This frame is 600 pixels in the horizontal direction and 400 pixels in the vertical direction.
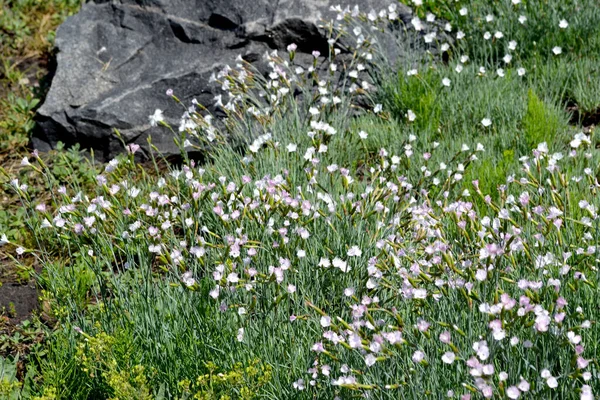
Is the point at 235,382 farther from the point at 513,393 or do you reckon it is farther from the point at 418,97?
the point at 418,97

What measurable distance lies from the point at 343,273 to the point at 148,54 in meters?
2.93

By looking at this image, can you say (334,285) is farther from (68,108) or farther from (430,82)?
(68,108)

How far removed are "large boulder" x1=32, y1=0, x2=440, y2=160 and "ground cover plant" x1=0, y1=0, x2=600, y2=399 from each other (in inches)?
21.6

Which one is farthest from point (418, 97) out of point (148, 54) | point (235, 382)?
point (235, 382)

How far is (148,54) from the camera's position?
5.11m

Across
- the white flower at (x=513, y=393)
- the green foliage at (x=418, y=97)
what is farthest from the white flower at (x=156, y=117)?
the white flower at (x=513, y=393)

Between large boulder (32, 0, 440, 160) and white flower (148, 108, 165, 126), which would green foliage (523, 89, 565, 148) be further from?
white flower (148, 108, 165, 126)

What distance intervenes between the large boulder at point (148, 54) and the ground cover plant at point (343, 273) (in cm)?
55

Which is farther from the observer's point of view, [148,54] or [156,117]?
[148,54]

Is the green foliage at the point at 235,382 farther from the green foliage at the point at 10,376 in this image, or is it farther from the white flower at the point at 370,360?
the green foliage at the point at 10,376

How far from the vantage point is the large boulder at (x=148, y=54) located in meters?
4.76

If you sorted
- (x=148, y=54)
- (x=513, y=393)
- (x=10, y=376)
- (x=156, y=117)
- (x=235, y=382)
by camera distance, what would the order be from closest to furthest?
(x=513, y=393) → (x=235, y=382) → (x=10, y=376) → (x=156, y=117) → (x=148, y=54)

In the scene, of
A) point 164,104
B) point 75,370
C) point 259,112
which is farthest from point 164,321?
point 164,104

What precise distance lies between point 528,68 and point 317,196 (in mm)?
2345
